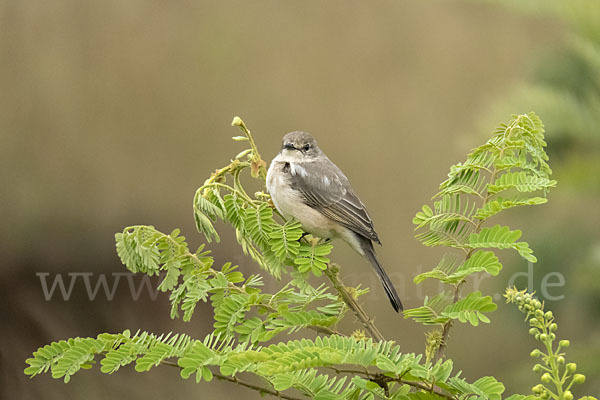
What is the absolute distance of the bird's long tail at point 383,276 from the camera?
179 cm

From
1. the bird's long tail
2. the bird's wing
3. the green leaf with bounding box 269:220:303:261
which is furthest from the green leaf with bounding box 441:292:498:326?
the bird's wing

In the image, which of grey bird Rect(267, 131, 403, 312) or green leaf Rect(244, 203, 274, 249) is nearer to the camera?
green leaf Rect(244, 203, 274, 249)

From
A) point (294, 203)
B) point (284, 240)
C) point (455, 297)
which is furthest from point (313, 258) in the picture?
point (294, 203)

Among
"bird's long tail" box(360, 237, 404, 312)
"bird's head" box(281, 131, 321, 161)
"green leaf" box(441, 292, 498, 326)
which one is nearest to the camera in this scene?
"green leaf" box(441, 292, 498, 326)

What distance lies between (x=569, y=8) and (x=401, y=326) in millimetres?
2078

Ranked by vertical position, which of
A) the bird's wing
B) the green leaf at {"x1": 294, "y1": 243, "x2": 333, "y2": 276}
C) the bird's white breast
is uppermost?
the bird's wing

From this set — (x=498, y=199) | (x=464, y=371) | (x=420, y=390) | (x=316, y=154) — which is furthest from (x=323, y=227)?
(x=464, y=371)

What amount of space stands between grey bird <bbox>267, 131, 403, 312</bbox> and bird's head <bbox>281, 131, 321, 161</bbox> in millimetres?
27

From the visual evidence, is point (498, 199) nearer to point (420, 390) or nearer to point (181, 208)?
point (420, 390)

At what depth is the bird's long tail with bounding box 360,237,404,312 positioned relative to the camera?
1789 mm

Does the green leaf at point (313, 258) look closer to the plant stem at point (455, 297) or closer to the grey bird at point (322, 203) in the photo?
the plant stem at point (455, 297)

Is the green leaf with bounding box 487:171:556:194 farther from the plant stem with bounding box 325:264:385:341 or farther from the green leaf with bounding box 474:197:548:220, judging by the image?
the plant stem with bounding box 325:264:385:341

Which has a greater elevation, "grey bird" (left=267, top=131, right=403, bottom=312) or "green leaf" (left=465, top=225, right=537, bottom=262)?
"grey bird" (left=267, top=131, right=403, bottom=312)

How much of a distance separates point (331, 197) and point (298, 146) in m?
0.23
